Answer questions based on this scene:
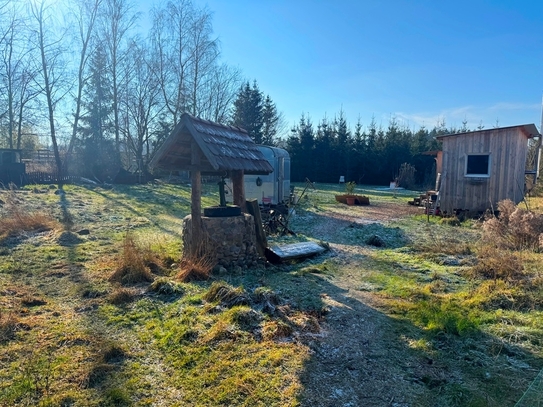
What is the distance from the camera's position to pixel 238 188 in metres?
6.71

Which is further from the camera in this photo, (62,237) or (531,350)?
(62,237)

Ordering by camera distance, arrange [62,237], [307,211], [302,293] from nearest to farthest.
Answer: [302,293], [62,237], [307,211]

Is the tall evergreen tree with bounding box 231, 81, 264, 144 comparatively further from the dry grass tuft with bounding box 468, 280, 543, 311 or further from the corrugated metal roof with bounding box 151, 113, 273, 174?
the dry grass tuft with bounding box 468, 280, 543, 311

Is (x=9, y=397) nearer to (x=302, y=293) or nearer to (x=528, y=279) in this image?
(x=302, y=293)

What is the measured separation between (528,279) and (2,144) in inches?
1324

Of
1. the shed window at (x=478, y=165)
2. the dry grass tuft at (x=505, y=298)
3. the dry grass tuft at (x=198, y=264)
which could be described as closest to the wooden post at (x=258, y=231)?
the dry grass tuft at (x=198, y=264)

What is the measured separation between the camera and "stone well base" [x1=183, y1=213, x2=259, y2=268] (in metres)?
5.92

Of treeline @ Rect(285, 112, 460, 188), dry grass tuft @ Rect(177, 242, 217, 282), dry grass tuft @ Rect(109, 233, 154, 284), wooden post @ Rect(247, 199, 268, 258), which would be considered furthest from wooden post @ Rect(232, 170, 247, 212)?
treeline @ Rect(285, 112, 460, 188)

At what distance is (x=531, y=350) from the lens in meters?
3.37

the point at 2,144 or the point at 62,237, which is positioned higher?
the point at 2,144

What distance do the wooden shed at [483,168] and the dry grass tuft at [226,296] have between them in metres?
10.8

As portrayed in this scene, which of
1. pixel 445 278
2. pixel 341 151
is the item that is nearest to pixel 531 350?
pixel 445 278

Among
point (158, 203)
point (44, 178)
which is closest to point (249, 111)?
point (44, 178)

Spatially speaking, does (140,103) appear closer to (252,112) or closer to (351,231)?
(252,112)
